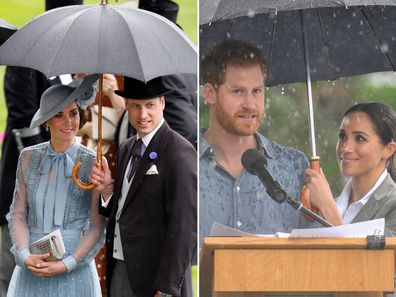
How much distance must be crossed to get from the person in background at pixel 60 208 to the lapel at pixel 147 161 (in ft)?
0.62

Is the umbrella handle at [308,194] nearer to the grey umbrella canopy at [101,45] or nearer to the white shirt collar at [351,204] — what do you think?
the white shirt collar at [351,204]

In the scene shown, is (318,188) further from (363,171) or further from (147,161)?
(147,161)

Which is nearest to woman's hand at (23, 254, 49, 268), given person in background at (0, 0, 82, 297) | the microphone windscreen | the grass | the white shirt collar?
person in background at (0, 0, 82, 297)

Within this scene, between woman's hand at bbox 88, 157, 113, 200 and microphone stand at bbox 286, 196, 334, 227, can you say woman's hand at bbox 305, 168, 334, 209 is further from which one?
woman's hand at bbox 88, 157, 113, 200

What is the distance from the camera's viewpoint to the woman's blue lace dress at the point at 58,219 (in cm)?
701

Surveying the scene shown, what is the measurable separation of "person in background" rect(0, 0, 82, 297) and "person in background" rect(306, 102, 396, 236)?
5.18ft

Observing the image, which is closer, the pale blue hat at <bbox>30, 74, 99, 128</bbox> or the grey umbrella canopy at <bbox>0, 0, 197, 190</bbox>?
the grey umbrella canopy at <bbox>0, 0, 197, 190</bbox>

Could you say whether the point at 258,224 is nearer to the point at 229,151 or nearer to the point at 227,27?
the point at 229,151

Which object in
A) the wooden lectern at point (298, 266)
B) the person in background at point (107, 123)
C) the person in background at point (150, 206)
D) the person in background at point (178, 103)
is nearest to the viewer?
the wooden lectern at point (298, 266)

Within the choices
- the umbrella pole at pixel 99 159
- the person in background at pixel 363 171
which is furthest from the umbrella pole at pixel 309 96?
the umbrella pole at pixel 99 159

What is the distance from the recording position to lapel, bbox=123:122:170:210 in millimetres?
6941

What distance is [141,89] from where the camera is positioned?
6.98m

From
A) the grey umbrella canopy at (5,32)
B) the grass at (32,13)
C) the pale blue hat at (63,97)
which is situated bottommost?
the pale blue hat at (63,97)

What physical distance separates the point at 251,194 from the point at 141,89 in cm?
72
